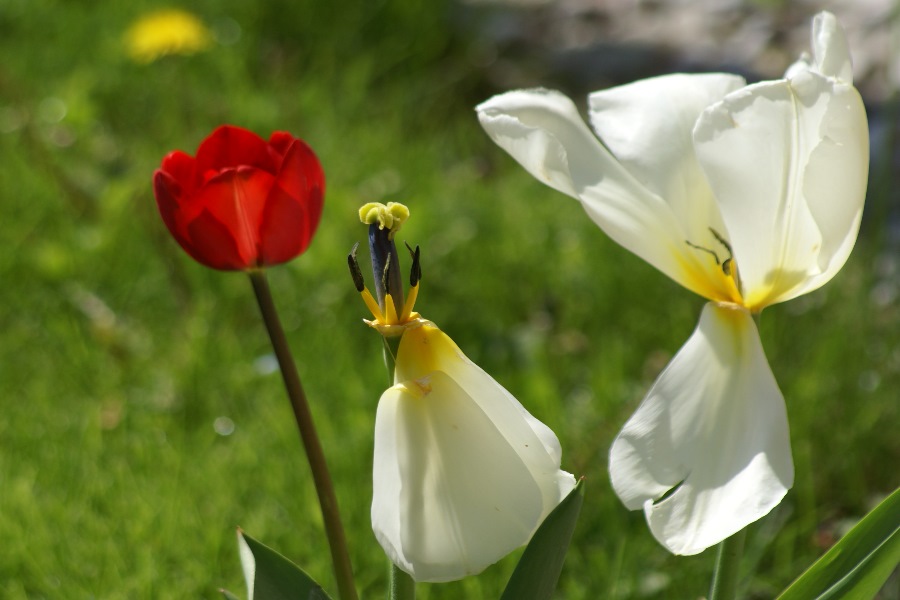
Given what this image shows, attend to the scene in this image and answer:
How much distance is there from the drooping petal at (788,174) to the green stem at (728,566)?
18 centimetres

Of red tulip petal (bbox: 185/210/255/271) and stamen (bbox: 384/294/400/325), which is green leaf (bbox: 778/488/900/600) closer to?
stamen (bbox: 384/294/400/325)

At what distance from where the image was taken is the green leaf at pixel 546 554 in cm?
71

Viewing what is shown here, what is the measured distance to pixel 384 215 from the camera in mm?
704

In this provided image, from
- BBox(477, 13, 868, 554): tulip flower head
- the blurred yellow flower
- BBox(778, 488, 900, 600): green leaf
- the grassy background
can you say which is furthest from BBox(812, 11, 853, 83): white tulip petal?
the blurred yellow flower

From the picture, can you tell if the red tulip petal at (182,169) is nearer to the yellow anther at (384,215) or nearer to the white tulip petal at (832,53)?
the yellow anther at (384,215)

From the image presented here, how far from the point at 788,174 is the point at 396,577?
374 mm

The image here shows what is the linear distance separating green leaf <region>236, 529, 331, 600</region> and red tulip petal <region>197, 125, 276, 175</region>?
294 mm

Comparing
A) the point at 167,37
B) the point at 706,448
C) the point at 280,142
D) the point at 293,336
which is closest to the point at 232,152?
the point at 280,142

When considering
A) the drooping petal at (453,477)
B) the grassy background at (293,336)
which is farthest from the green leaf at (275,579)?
the grassy background at (293,336)

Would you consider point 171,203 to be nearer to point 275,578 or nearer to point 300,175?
point 300,175

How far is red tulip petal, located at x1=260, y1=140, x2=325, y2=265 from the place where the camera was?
80 cm

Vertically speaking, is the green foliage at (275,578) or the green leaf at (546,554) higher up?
the green leaf at (546,554)

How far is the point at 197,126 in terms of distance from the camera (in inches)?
107

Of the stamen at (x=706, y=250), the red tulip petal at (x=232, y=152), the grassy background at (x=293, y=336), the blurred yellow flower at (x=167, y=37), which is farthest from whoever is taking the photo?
the blurred yellow flower at (x=167, y=37)
